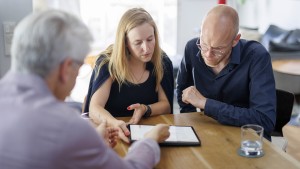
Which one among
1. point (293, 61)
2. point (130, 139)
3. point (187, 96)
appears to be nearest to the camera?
point (130, 139)

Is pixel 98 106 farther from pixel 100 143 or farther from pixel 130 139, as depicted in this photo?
pixel 100 143

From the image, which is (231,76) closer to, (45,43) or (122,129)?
(122,129)

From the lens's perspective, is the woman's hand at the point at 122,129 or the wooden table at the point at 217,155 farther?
the woman's hand at the point at 122,129

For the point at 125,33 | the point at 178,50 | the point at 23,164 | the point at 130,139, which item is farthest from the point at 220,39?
the point at 178,50

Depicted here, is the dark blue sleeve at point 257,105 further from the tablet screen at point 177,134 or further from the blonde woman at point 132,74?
the blonde woman at point 132,74

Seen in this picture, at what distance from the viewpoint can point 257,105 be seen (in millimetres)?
1761

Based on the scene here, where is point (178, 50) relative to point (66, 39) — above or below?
below

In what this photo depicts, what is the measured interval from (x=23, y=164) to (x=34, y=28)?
0.33 metres

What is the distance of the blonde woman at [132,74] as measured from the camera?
1912 mm

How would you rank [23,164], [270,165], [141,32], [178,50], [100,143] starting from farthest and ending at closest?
[178,50], [141,32], [270,165], [100,143], [23,164]

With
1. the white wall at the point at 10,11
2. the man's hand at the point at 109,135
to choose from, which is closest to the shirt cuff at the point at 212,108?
the man's hand at the point at 109,135

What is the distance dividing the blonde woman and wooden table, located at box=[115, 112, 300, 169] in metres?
0.38

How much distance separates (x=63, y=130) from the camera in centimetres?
90

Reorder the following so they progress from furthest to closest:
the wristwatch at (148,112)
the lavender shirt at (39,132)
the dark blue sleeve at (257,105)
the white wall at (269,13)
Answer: the white wall at (269,13) < the wristwatch at (148,112) < the dark blue sleeve at (257,105) < the lavender shirt at (39,132)
